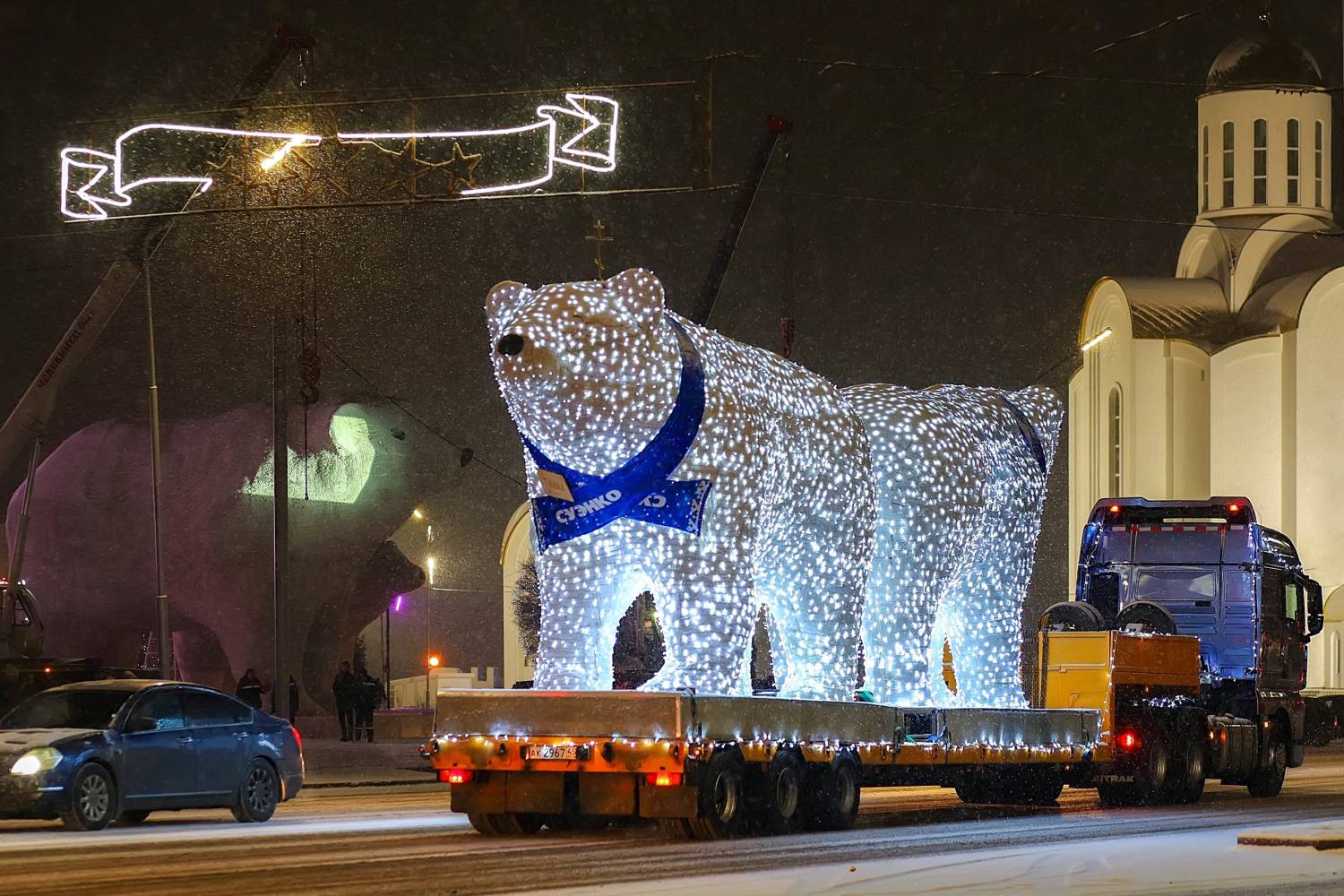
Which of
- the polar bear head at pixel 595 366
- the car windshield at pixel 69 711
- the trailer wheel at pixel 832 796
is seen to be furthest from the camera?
the car windshield at pixel 69 711

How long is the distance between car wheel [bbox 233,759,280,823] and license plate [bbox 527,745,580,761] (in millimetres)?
4562

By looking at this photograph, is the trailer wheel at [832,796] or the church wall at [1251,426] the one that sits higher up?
the church wall at [1251,426]

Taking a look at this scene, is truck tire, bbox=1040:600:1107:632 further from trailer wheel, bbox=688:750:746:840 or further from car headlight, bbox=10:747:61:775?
car headlight, bbox=10:747:61:775

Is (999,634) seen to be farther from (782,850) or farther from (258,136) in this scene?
(258,136)

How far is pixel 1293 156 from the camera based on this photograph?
2402 inches

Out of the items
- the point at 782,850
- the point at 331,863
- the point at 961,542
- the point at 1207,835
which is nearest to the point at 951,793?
the point at 961,542

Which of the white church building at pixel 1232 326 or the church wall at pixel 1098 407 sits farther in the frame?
the church wall at pixel 1098 407

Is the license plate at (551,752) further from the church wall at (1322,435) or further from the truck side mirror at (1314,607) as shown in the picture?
the church wall at (1322,435)

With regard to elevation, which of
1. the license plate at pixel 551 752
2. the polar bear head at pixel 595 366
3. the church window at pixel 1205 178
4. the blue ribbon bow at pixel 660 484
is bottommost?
the license plate at pixel 551 752

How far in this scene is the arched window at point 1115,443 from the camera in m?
60.3

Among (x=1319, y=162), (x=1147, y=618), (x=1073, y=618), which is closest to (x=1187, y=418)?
(x=1319, y=162)

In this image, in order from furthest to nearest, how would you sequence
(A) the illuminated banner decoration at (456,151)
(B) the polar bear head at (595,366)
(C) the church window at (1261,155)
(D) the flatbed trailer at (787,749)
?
(C) the church window at (1261,155)
(A) the illuminated banner decoration at (456,151)
(B) the polar bear head at (595,366)
(D) the flatbed trailer at (787,749)

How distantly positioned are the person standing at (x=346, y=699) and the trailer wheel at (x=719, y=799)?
25.2 m

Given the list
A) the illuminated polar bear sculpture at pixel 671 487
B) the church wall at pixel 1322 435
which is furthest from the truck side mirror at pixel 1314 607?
the church wall at pixel 1322 435
